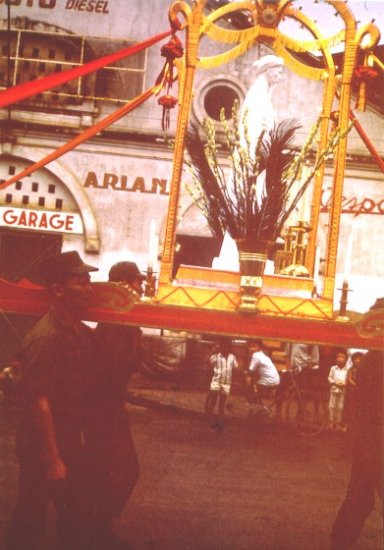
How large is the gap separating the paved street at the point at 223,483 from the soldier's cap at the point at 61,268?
0.64 meters

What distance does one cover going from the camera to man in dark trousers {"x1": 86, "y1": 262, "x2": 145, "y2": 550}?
8.55ft

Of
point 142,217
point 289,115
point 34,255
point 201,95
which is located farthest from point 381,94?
point 34,255

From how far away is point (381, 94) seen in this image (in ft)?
11.1

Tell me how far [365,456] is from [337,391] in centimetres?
29

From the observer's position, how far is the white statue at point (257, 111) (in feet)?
9.22

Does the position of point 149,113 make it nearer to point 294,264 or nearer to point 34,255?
point 34,255

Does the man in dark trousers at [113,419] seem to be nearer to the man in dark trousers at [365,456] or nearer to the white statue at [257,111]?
the white statue at [257,111]

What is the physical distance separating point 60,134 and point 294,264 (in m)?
1.68

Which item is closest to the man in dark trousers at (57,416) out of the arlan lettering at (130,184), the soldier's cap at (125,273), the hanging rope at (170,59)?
the soldier's cap at (125,273)

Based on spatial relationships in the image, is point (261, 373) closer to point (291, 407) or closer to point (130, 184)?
point (291, 407)

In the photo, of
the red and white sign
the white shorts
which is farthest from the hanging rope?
the white shorts

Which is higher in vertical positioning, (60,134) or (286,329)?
(60,134)

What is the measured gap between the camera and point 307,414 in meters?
2.78

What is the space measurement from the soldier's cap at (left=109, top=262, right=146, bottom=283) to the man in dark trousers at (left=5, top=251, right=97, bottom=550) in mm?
170
